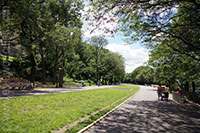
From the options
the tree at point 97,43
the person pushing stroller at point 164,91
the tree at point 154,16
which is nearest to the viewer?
the tree at point 154,16

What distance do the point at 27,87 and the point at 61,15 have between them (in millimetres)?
18565

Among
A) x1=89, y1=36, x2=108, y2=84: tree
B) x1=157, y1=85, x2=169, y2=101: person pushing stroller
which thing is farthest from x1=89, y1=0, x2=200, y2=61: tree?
x1=89, y1=36, x2=108, y2=84: tree

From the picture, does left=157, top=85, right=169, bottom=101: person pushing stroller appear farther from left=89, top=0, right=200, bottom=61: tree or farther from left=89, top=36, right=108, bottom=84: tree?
left=89, top=36, right=108, bottom=84: tree

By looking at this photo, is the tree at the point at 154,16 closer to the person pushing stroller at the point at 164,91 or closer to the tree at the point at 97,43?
the person pushing stroller at the point at 164,91

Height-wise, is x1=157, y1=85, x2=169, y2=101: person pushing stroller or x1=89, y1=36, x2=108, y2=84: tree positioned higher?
x1=89, y1=36, x2=108, y2=84: tree

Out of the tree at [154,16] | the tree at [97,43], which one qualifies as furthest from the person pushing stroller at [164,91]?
the tree at [97,43]

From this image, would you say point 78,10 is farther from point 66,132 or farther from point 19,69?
point 66,132

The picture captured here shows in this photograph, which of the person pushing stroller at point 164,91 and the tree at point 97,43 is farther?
the tree at point 97,43

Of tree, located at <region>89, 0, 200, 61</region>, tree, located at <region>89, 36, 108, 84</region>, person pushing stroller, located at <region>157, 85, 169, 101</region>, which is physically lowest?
person pushing stroller, located at <region>157, 85, 169, 101</region>

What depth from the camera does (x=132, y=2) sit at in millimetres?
7965

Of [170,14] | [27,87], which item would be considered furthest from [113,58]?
[170,14]

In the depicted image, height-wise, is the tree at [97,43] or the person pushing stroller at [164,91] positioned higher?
the tree at [97,43]

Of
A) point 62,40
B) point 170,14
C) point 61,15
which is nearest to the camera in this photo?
point 170,14

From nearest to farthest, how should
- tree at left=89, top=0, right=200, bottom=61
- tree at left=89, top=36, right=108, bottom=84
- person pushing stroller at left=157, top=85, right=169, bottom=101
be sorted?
tree at left=89, top=0, right=200, bottom=61
person pushing stroller at left=157, top=85, right=169, bottom=101
tree at left=89, top=36, right=108, bottom=84
